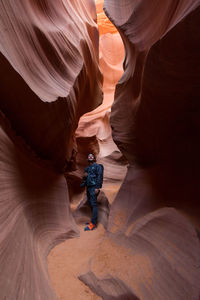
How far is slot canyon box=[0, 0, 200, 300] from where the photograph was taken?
5.54 feet

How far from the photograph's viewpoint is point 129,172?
397 centimetres

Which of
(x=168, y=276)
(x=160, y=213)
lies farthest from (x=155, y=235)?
(x=168, y=276)

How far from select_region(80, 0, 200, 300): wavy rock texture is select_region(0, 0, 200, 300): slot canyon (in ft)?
0.04

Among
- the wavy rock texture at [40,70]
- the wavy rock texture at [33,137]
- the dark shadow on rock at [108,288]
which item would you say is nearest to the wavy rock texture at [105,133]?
the wavy rock texture at [33,137]

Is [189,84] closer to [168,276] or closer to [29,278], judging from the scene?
[168,276]

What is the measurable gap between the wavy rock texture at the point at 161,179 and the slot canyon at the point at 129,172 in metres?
0.01

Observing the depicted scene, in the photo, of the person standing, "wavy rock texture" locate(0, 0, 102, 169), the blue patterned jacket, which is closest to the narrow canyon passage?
the person standing

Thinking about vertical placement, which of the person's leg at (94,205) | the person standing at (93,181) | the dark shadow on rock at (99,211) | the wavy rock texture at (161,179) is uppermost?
the wavy rock texture at (161,179)

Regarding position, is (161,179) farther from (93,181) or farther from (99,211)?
(99,211)

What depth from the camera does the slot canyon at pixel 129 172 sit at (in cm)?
169

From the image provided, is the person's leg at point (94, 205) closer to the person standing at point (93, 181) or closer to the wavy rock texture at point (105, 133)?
the person standing at point (93, 181)

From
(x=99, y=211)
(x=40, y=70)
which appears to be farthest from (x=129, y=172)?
(x=40, y=70)

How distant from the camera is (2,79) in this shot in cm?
204

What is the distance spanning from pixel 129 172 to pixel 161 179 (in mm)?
1137
